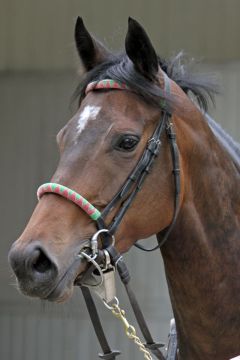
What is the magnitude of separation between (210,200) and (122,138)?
Result: 13.6 inches

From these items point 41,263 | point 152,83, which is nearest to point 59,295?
point 41,263

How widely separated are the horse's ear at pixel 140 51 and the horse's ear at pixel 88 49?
5.8 inches

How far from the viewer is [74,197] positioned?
6.21 feet

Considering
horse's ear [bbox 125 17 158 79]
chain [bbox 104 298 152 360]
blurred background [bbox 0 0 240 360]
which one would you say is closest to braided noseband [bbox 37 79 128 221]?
chain [bbox 104 298 152 360]

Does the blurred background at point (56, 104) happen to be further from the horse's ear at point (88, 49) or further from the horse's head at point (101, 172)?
the horse's head at point (101, 172)

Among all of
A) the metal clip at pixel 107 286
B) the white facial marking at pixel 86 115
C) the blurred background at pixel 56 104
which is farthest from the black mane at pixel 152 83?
the blurred background at pixel 56 104

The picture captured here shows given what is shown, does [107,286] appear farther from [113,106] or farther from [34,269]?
[113,106]

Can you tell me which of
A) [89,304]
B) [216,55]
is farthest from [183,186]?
[216,55]

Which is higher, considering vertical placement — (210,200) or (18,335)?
(210,200)

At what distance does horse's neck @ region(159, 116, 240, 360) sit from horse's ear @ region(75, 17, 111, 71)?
40 cm

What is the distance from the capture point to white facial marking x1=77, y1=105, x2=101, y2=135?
6.60 ft

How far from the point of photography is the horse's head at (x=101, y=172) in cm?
183

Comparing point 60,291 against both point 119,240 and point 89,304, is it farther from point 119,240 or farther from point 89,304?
point 89,304

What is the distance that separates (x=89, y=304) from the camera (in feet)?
7.40
